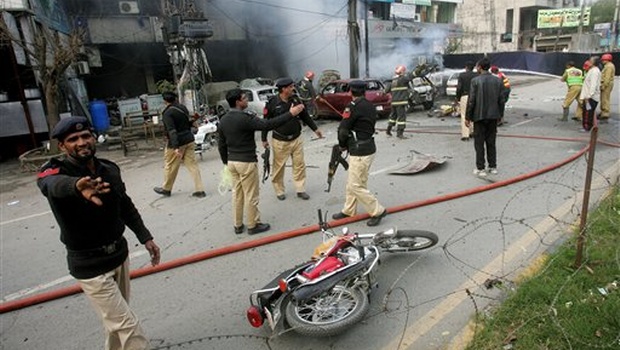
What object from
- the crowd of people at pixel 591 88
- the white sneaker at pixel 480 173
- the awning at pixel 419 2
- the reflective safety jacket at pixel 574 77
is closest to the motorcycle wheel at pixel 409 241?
the white sneaker at pixel 480 173

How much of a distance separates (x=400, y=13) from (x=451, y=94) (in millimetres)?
17845

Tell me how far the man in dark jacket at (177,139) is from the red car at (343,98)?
6.98 metres

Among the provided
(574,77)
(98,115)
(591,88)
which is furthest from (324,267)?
(98,115)

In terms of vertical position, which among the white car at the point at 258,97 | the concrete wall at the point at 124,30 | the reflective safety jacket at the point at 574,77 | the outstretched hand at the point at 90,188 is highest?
the concrete wall at the point at 124,30

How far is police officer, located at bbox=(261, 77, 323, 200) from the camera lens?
6090mm

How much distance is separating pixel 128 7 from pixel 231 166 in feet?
69.2

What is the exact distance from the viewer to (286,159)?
630cm

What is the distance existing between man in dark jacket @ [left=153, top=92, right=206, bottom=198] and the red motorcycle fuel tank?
4117 millimetres

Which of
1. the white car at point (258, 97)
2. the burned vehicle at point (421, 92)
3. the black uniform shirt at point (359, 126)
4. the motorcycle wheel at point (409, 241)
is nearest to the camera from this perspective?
the motorcycle wheel at point (409, 241)

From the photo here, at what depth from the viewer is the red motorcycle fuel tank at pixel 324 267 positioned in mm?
3131

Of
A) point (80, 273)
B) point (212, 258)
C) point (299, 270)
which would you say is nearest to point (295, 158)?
point (212, 258)

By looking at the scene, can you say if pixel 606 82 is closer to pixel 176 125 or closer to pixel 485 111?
pixel 485 111

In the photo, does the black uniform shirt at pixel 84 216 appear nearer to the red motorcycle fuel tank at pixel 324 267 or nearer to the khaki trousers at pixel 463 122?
the red motorcycle fuel tank at pixel 324 267

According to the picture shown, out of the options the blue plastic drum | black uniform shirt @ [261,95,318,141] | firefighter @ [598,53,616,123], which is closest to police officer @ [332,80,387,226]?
black uniform shirt @ [261,95,318,141]
